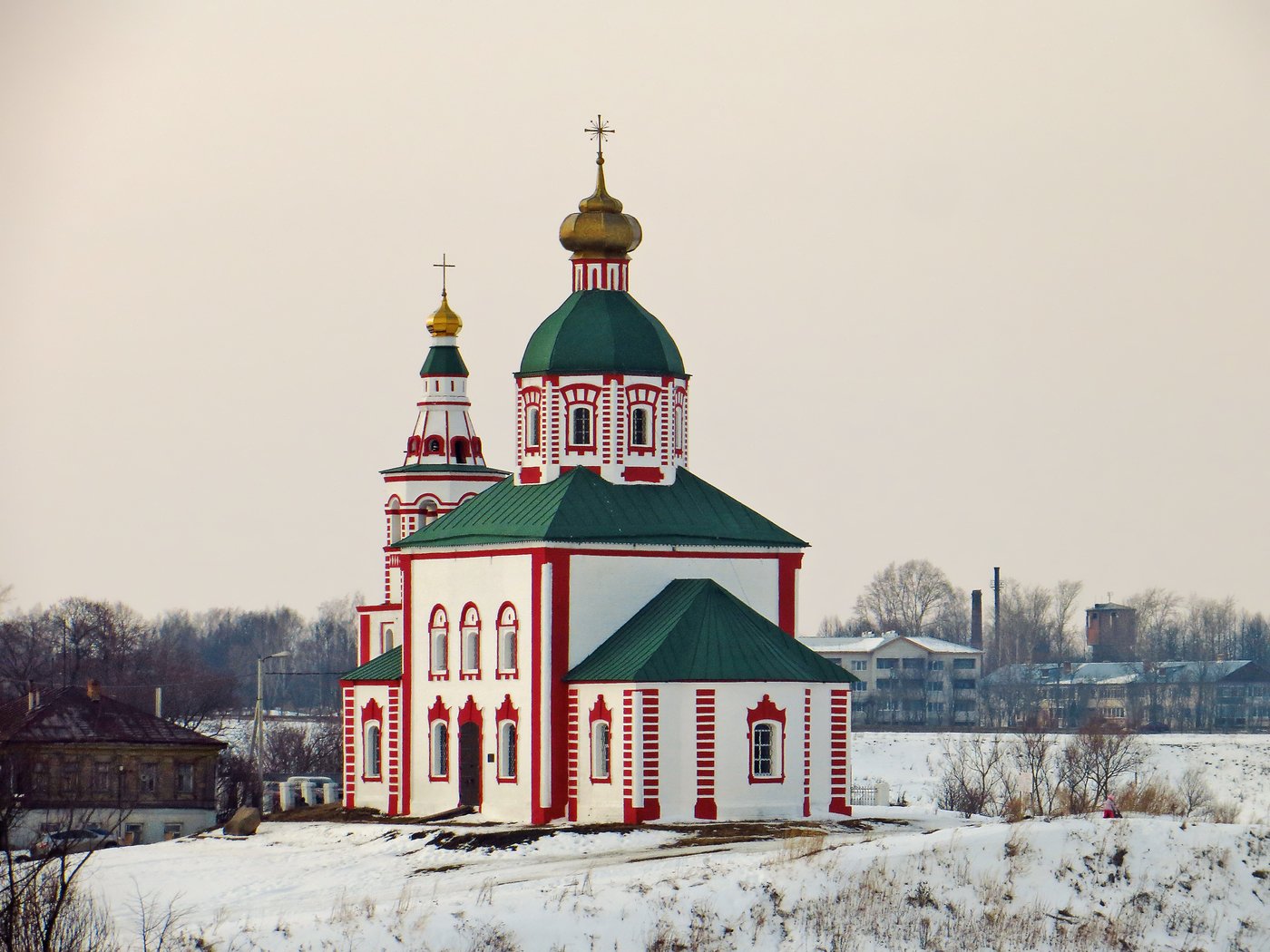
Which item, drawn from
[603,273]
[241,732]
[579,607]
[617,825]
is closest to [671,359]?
[603,273]

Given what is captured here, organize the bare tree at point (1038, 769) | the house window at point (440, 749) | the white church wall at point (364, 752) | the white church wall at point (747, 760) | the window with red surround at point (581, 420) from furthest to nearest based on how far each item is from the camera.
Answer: the bare tree at point (1038, 769) → the white church wall at point (364, 752) → the window with red surround at point (581, 420) → the house window at point (440, 749) → the white church wall at point (747, 760)

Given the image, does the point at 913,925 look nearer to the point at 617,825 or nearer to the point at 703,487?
the point at 617,825

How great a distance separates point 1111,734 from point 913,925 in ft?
162

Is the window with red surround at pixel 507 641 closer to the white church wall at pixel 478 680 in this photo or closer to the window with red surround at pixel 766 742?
the white church wall at pixel 478 680

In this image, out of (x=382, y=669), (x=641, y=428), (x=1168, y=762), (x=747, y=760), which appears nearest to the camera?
(x=747, y=760)

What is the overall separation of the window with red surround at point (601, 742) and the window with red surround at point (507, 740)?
2.35 meters

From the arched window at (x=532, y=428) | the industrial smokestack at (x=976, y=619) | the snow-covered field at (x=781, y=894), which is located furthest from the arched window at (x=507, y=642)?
the industrial smokestack at (x=976, y=619)

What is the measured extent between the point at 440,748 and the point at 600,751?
18.7 feet

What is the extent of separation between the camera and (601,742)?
55781mm

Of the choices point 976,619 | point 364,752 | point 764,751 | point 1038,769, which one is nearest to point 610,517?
point 764,751

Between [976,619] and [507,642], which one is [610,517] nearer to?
[507,642]

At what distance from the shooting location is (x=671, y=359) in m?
61.0

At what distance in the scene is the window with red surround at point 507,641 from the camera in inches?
2277

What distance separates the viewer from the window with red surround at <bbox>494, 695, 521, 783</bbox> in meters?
57.6
